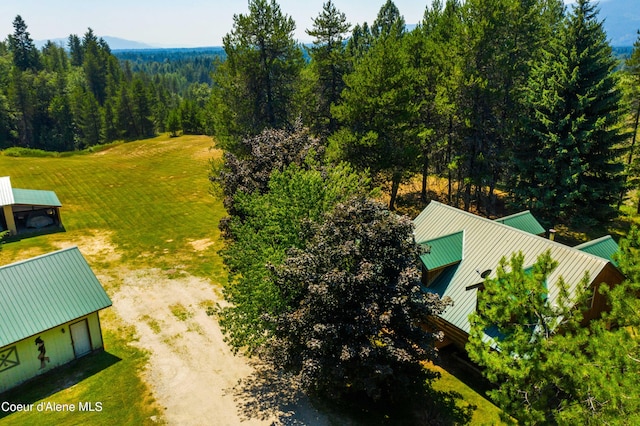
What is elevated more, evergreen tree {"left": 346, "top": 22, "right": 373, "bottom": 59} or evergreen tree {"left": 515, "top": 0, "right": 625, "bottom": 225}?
evergreen tree {"left": 346, "top": 22, "right": 373, "bottom": 59}

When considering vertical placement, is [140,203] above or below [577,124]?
below

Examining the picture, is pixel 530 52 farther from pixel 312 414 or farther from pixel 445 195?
pixel 312 414

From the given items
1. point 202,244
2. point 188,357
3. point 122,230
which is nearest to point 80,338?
point 188,357

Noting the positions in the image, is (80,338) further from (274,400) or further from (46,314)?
(274,400)

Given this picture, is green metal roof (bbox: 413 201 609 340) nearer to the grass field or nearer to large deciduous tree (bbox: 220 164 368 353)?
Answer: the grass field

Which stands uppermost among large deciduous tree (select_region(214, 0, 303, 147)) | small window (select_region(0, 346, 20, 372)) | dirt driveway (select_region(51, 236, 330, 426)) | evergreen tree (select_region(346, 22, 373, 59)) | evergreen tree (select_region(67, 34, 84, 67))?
evergreen tree (select_region(67, 34, 84, 67))

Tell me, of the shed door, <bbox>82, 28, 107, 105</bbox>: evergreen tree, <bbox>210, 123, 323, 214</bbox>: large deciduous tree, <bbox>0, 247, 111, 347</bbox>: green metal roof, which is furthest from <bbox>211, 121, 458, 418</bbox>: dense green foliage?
<bbox>82, 28, 107, 105</bbox>: evergreen tree

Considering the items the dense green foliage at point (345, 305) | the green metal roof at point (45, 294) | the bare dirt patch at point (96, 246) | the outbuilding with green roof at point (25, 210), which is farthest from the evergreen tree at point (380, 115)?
the outbuilding with green roof at point (25, 210)
